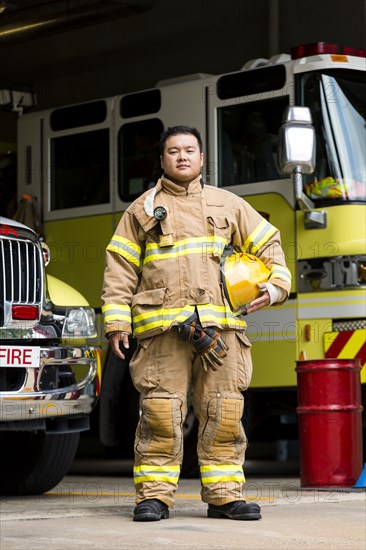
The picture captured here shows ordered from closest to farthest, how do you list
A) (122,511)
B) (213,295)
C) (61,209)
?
(213,295) < (122,511) < (61,209)

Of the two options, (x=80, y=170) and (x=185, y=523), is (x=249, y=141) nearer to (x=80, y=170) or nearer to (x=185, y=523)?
(x=80, y=170)

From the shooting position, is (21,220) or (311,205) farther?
(21,220)

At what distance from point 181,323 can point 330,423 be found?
7.92 feet

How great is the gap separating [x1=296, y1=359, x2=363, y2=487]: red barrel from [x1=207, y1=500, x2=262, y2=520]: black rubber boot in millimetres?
1989

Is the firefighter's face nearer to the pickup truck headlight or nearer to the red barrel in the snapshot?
the pickup truck headlight

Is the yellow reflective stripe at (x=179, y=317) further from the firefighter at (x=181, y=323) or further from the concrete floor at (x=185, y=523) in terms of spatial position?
the concrete floor at (x=185, y=523)

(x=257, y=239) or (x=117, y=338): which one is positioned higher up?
(x=257, y=239)

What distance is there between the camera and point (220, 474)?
6.64 m

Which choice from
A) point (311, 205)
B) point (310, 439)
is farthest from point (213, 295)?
point (311, 205)

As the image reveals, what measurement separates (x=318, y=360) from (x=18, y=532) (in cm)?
310

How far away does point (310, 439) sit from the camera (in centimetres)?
868

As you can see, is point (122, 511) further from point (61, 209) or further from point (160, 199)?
point (61, 209)

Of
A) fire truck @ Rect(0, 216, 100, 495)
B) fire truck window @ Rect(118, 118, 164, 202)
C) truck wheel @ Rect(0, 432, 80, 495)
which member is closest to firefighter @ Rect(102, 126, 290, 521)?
fire truck @ Rect(0, 216, 100, 495)

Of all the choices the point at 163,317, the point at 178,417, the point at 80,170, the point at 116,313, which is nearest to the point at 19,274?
the point at 116,313
